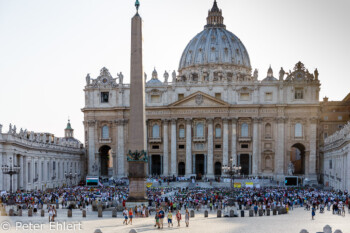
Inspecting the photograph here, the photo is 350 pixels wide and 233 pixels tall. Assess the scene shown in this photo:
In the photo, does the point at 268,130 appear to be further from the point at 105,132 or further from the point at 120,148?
the point at 105,132

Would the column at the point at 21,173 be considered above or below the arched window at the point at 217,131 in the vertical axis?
below

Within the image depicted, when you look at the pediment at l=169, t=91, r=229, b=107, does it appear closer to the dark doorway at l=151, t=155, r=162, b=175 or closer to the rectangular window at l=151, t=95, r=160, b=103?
the rectangular window at l=151, t=95, r=160, b=103

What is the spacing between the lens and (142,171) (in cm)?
3306

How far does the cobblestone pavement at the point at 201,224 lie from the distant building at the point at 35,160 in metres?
12.7

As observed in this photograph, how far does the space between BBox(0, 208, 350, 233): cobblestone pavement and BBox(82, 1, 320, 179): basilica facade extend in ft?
150

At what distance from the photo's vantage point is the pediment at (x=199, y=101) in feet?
262

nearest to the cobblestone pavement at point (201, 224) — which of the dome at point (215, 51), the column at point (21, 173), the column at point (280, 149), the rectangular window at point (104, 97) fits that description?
the column at point (21, 173)

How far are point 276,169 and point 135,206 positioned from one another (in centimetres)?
5038

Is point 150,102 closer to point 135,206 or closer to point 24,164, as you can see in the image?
point 24,164

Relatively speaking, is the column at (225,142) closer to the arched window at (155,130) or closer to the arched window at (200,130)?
the arched window at (200,130)

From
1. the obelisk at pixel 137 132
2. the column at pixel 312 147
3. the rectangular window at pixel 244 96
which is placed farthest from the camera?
the rectangular window at pixel 244 96

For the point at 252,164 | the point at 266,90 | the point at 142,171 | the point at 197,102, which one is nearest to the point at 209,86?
the point at 197,102

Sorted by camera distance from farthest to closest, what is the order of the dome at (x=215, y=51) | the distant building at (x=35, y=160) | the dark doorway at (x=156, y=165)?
the dome at (x=215, y=51), the dark doorway at (x=156, y=165), the distant building at (x=35, y=160)

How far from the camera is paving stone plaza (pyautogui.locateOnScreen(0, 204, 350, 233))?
1018 inches
